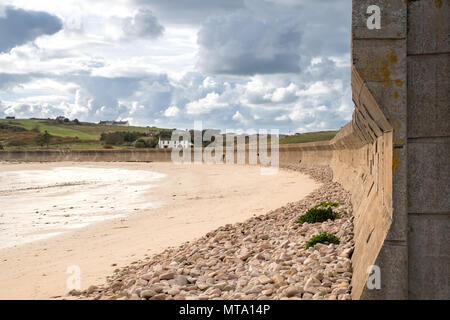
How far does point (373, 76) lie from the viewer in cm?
369

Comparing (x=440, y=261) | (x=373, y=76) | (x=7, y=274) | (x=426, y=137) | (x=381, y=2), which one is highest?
(x=381, y=2)

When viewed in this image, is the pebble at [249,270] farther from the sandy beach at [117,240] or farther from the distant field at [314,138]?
the distant field at [314,138]

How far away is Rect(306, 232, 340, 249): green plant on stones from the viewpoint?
5.49 meters

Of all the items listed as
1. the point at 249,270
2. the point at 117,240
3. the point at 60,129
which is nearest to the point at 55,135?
the point at 60,129

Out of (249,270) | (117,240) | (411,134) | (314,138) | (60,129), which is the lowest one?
(117,240)

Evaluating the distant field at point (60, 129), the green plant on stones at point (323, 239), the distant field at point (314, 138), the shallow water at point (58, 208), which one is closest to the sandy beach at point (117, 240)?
the shallow water at point (58, 208)

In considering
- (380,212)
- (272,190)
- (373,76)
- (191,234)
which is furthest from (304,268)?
(272,190)

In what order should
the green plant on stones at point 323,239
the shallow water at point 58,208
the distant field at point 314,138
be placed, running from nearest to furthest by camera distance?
the green plant on stones at point 323,239, the shallow water at point 58,208, the distant field at point 314,138

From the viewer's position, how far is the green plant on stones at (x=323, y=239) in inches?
216

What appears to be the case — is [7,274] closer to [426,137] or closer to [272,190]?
[426,137]

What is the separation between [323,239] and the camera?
5574 mm

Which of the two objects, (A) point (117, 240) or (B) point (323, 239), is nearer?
(B) point (323, 239)

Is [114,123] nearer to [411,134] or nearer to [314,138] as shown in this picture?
[314,138]
